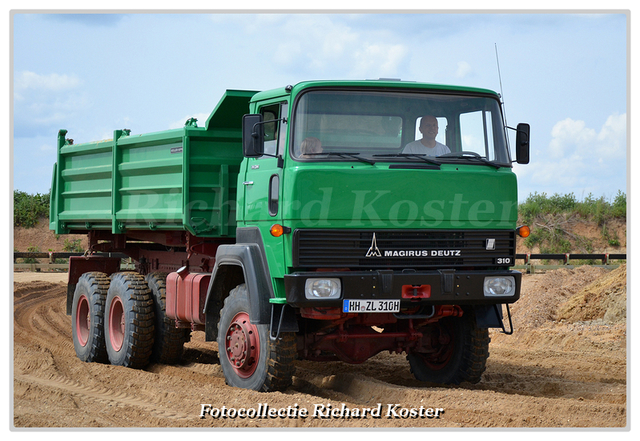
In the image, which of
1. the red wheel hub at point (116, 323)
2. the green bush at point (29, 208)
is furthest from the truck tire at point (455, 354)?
the green bush at point (29, 208)

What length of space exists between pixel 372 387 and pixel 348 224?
201cm

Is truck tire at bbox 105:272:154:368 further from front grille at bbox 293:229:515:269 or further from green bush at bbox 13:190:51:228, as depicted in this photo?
green bush at bbox 13:190:51:228

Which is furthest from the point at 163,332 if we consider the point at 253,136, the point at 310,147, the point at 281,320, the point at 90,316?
the point at 310,147

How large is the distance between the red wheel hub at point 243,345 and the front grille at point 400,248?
129cm

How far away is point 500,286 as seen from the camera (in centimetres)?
736

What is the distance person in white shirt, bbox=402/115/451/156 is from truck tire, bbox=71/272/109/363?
5.92m

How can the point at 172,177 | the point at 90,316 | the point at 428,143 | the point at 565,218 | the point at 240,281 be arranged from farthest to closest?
the point at 565,218, the point at 90,316, the point at 172,177, the point at 240,281, the point at 428,143

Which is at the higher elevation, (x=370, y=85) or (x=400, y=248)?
(x=370, y=85)

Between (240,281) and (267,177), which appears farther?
(240,281)

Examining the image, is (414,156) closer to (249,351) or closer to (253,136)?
(253,136)

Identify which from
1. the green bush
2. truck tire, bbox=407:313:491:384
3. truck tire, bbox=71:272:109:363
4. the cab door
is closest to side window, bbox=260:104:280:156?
the cab door

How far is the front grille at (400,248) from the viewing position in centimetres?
677

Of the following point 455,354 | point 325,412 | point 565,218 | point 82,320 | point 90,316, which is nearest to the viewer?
point 325,412

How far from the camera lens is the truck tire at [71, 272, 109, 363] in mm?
10828
